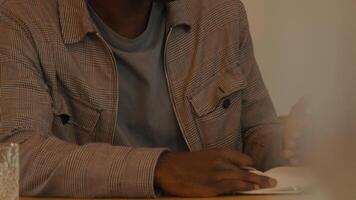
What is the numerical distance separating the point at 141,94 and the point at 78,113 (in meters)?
0.14

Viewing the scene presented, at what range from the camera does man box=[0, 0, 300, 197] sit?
33.9 inches

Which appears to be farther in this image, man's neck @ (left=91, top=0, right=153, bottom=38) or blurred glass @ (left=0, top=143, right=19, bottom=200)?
man's neck @ (left=91, top=0, right=153, bottom=38)

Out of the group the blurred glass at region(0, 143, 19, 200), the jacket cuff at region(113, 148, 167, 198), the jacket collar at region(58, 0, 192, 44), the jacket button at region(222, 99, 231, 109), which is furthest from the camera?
the jacket button at region(222, 99, 231, 109)

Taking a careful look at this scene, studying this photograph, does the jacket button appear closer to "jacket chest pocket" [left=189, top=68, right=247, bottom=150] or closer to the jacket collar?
"jacket chest pocket" [left=189, top=68, right=247, bottom=150]

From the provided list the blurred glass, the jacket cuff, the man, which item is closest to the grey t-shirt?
the man

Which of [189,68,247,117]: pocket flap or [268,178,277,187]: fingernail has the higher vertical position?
[189,68,247,117]: pocket flap

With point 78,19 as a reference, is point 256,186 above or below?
below

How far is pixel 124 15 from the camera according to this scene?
114cm

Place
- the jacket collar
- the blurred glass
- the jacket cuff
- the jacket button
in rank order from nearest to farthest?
1. the blurred glass
2. the jacket cuff
3. the jacket collar
4. the jacket button

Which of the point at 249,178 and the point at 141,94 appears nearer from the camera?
the point at 249,178

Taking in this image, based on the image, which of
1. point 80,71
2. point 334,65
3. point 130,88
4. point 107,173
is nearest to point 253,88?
point 130,88

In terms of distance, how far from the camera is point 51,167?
83 cm

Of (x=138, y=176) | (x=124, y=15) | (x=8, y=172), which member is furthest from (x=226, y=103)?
(x=8, y=172)

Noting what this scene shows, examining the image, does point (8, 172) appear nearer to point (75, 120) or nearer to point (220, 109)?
point (75, 120)
